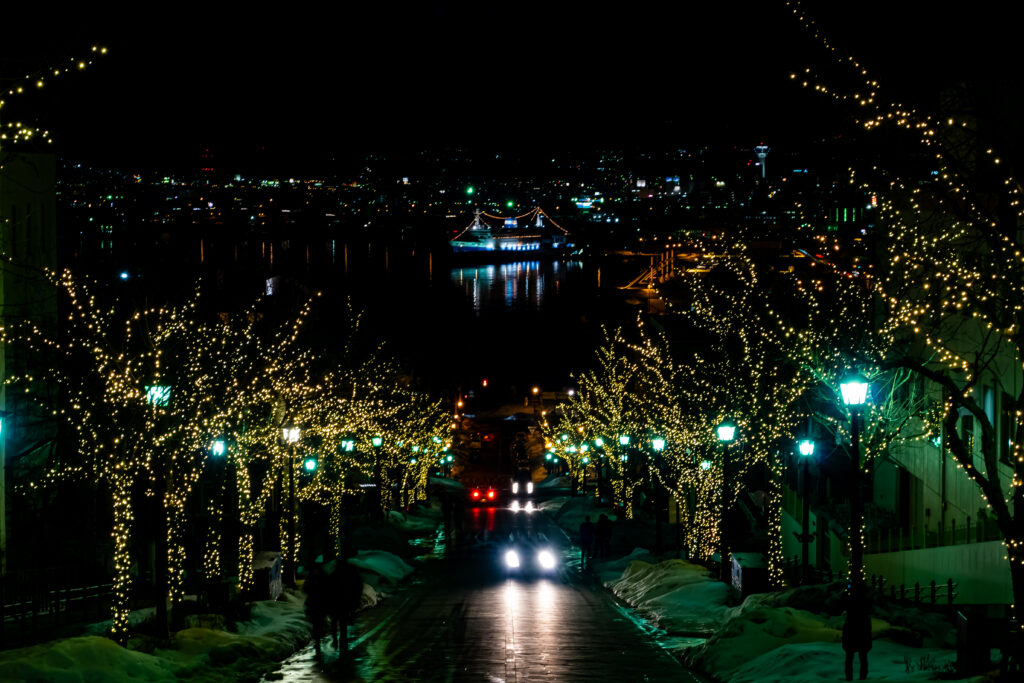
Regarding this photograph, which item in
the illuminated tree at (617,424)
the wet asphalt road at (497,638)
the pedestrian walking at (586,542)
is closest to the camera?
the wet asphalt road at (497,638)

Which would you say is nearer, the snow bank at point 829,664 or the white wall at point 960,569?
the snow bank at point 829,664

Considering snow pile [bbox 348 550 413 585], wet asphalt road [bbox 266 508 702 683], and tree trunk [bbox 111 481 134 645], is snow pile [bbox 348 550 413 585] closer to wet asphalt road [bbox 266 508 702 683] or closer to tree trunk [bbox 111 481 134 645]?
wet asphalt road [bbox 266 508 702 683]

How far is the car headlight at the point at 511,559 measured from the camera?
33656 mm

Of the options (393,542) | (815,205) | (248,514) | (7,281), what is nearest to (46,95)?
(7,281)

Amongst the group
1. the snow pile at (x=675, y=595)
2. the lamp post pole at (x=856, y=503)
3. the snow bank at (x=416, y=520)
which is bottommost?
the snow bank at (x=416, y=520)

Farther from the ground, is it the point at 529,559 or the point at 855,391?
the point at 855,391

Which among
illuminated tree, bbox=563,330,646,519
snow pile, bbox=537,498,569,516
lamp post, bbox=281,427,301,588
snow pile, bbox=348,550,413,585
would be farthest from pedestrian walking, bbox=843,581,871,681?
snow pile, bbox=537,498,569,516

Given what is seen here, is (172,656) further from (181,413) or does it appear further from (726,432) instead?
(726,432)

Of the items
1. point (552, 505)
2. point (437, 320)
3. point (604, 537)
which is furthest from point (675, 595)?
point (437, 320)

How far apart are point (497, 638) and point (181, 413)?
6.66m

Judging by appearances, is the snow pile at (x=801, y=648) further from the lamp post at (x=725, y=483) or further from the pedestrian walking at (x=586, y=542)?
the pedestrian walking at (x=586, y=542)

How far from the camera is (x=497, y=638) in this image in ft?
59.8

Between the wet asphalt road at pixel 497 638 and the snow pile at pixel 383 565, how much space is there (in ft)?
2.54

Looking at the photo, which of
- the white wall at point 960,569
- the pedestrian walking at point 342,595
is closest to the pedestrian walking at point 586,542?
the white wall at point 960,569
